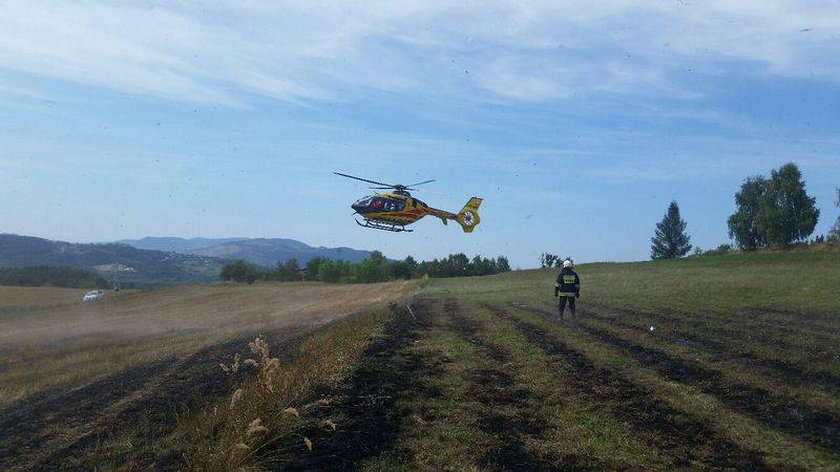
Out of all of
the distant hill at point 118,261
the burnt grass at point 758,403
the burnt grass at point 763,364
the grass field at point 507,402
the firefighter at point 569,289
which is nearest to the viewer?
the grass field at point 507,402

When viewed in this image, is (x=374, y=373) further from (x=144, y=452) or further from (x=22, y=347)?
(x=22, y=347)

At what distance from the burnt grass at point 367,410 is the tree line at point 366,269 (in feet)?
247

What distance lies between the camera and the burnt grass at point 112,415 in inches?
389

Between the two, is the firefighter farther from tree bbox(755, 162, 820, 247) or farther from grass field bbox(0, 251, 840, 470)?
tree bbox(755, 162, 820, 247)

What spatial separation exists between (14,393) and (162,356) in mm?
4020

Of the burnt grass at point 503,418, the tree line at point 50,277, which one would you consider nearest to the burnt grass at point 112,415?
the burnt grass at point 503,418

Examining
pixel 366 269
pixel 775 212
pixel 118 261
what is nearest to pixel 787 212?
pixel 775 212

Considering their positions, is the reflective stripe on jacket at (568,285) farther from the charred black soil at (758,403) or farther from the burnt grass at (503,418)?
the charred black soil at (758,403)

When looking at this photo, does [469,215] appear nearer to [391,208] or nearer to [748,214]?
[391,208]

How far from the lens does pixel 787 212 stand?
101375mm

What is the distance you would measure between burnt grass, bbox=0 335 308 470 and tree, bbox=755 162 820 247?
100252mm

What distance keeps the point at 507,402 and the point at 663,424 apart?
228 centimetres

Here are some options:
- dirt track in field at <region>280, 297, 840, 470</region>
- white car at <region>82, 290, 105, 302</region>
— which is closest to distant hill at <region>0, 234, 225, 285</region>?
white car at <region>82, 290, 105, 302</region>

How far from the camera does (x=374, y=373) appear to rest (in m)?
12.6
